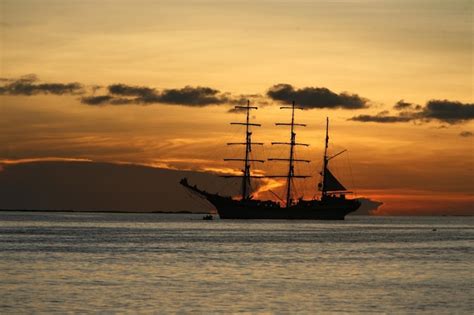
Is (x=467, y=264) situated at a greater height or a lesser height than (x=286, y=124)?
lesser

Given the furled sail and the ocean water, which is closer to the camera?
the ocean water

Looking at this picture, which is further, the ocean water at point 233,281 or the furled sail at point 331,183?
the furled sail at point 331,183

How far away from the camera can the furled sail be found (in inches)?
7781

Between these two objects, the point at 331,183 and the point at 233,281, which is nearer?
the point at 233,281

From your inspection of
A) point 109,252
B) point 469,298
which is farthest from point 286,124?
point 469,298

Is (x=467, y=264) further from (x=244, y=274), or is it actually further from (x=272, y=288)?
(x=272, y=288)

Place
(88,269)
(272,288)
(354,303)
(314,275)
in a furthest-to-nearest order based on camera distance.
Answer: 1. (88,269)
2. (314,275)
3. (272,288)
4. (354,303)

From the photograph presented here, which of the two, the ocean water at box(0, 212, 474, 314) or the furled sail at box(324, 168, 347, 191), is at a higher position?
the furled sail at box(324, 168, 347, 191)

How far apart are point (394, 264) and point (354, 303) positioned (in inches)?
1112

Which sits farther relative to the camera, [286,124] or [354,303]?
Result: [286,124]

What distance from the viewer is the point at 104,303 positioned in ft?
143

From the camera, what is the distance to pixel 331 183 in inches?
7795

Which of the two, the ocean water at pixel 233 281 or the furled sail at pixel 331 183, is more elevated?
the furled sail at pixel 331 183

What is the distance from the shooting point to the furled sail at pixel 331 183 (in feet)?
648
